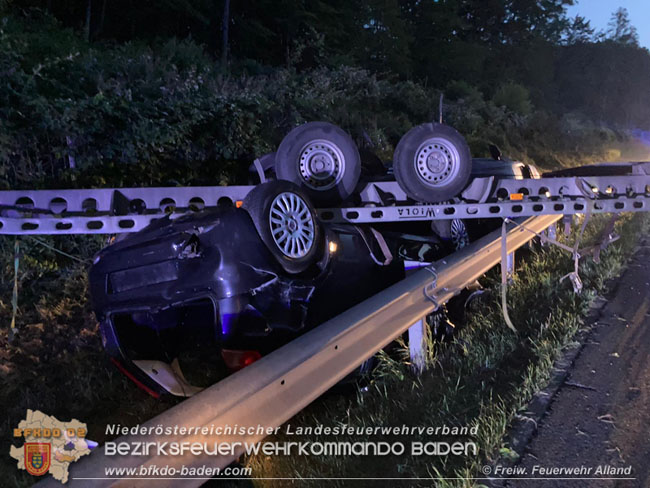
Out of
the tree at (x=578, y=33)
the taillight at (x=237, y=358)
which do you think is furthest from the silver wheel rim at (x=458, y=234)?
the tree at (x=578, y=33)

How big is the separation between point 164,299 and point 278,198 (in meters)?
1.04

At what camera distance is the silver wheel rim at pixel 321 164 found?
4656 mm

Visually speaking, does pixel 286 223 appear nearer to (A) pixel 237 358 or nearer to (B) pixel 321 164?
(A) pixel 237 358

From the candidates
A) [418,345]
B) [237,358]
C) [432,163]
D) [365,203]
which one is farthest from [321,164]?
[237,358]

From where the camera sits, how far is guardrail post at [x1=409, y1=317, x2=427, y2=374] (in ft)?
11.4

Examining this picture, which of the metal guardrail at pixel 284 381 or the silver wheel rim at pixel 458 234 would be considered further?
the silver wheel rim at pixel 458 234

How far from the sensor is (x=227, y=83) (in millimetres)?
9094

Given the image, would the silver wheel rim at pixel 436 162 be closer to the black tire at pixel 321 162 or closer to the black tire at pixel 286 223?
the black tire at pixel 321 162

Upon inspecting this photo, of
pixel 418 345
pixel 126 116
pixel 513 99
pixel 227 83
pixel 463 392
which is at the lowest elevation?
pixel 463 392

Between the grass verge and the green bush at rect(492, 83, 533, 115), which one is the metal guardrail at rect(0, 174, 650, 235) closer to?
the grass verge

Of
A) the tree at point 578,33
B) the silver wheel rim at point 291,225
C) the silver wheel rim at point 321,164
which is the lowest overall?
the silver wheel rim at point 291,225

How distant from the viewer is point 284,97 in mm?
9336

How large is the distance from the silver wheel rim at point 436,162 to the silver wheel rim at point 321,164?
71cm

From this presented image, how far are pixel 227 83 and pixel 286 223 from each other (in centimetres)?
638
